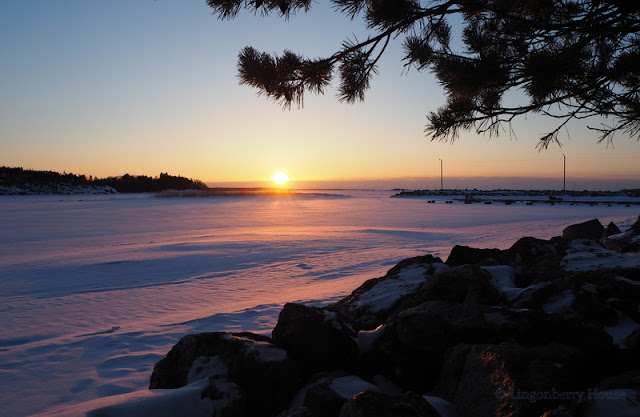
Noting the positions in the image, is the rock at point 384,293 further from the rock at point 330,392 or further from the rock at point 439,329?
the rock at point 330,392

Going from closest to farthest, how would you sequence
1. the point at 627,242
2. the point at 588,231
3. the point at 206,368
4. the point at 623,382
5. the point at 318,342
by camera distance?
1. the point at 623,382
2. the point at 206,368
3. the point at 318,342
4. the point at 627,242
5. the point at 588,231

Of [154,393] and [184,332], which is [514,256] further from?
[154,393]

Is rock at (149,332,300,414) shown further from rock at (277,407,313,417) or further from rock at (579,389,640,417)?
rock at (579,389,640,417)

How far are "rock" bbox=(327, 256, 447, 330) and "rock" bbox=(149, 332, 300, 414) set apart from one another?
1.29 metres

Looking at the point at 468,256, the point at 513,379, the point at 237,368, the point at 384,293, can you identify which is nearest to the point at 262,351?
the point at 237,368

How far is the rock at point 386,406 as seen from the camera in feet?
6.63

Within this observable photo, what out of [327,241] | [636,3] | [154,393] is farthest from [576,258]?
[327,241]

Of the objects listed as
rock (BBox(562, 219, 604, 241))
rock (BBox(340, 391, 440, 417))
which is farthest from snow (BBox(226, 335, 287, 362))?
rock (BBox(562, 219, 604, 241))

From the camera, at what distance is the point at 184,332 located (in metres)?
4.62

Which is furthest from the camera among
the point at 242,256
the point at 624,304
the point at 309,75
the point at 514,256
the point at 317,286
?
the point at 242,256

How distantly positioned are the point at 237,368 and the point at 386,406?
1.12m

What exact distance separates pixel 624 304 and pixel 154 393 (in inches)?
131

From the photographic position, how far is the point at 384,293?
446cm

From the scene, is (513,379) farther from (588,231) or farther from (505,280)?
(588,231)
